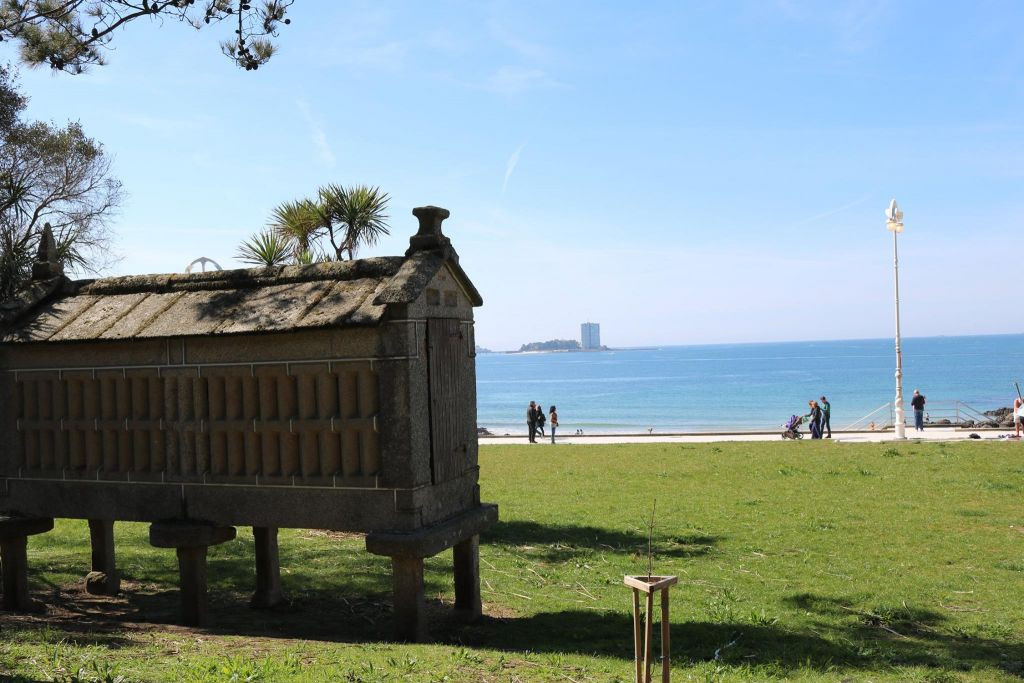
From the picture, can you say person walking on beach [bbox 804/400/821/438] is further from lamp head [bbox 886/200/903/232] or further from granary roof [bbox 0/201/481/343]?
granary roof [bbox 0/201/481/343]

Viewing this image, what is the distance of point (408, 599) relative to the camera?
329 inches

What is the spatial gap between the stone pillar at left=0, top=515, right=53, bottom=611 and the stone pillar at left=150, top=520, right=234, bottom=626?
194 centimetres

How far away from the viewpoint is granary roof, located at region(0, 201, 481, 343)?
8.41 metres

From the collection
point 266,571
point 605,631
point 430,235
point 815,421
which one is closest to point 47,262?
point 266,571

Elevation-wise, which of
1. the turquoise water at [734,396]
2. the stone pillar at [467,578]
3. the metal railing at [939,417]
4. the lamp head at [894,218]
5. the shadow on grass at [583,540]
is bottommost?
the turquoise water at [734,396]

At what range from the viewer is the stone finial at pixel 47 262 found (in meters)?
10.9

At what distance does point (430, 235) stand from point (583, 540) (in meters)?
6.88

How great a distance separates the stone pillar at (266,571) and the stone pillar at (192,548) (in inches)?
51.0

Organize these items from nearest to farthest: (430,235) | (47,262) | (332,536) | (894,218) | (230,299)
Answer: (430,235) < (230,299) < (47,262) < (332,536) < (894,218)

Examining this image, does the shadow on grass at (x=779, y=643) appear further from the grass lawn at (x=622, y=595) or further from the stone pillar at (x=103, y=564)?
the stone pillar at (x=103, y=564)

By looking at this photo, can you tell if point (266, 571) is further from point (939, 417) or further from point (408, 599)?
point (939, 417)

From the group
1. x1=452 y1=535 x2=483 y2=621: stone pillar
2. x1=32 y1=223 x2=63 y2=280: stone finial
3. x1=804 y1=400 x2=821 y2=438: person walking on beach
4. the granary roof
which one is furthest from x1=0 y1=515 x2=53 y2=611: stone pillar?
x1=804 y1=400 x2=821 y2=438: person walking on beach

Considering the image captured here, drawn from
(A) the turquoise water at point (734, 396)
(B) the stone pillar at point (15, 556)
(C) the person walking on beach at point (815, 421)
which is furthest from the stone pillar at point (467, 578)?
(A) the turquoise water at point (734, 396)

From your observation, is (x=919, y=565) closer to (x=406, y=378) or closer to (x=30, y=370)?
(x=406, y=378)
